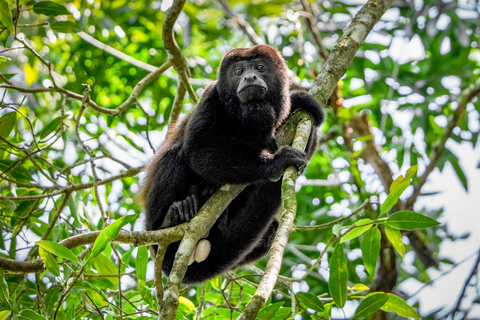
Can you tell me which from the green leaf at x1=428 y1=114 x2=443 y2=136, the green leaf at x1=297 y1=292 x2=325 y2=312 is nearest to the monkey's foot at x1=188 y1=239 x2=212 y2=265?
the green leaf at x1=297 y1=292 x2=325 y2=312

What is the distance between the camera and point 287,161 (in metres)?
3.11

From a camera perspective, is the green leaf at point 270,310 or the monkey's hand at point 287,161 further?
the monkey's hand at point 287,161

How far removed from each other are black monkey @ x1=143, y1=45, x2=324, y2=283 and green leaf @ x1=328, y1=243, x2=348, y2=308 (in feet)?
2.33

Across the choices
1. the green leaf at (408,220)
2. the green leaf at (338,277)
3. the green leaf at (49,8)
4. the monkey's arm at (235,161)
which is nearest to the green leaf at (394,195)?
the green leaf at (408,220)

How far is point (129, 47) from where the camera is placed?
692cm

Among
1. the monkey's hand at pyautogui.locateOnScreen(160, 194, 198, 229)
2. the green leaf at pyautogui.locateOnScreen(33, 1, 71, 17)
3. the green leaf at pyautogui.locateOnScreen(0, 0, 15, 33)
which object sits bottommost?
the monkey's hand at pyautogui.locateOnScreen(160, 194, 198, 229)

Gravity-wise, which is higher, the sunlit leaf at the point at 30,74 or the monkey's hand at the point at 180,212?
the sunlit leaf at the point at 30,74

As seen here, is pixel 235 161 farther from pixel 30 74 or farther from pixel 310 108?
pixel 30 74

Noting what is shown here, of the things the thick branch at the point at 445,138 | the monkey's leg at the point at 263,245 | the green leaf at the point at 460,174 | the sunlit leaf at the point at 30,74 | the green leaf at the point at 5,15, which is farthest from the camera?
the sunlit leaf at the point at 30,74

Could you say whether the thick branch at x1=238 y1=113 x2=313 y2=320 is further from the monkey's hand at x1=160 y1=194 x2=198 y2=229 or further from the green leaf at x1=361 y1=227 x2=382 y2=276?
the monkey's hand at x1=160 y1=194 x2=198 y2=229

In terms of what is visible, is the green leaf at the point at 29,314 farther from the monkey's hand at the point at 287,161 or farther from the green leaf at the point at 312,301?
the monkey's hand at the point at 287,161

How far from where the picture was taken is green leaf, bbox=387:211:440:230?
274cm

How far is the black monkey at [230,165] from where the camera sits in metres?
3.46

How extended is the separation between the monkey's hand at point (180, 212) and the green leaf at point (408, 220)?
140 cm
